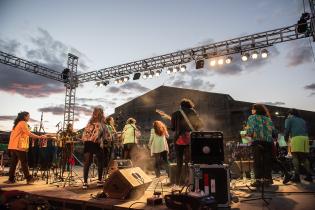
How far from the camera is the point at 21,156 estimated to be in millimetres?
6469

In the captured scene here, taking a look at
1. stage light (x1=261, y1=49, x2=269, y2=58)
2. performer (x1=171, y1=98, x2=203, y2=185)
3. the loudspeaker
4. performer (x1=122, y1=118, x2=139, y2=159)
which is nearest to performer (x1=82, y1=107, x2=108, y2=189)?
the loudspeaker

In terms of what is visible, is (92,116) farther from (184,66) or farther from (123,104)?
(123,104)

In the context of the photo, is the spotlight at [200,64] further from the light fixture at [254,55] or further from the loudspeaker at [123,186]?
the loudspeaker at [123,186]

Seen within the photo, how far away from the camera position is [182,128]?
5469 mm

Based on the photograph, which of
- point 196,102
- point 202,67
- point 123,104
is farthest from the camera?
point 123,104

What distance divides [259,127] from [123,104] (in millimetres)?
25214

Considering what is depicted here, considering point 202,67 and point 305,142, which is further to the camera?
point 202,67

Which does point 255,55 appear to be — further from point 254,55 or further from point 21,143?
point 21,143

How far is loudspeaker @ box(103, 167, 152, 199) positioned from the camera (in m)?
4.15

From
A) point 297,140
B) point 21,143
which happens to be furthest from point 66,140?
point 297,140

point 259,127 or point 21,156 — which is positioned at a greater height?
point 259,127

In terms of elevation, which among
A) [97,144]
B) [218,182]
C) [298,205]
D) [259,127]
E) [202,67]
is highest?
[202,67]

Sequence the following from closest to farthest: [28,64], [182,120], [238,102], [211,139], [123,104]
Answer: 1. [211,139]
2. [182,120]
3. [28,64]
4. [238,102]
5. [123,104]

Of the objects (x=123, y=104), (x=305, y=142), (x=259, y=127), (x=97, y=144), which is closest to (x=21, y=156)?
(x=97, y=144)
